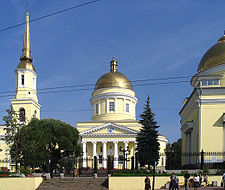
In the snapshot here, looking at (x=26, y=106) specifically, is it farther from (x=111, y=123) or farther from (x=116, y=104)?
(x=116, y=104)

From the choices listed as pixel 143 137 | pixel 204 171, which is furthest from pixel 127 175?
pixel 143 137

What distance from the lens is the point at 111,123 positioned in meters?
56.3

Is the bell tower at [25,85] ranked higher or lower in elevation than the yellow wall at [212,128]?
higher

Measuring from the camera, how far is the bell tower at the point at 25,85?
172 ft

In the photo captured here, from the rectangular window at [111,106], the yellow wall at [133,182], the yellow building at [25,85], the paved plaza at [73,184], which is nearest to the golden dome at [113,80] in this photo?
the rectangular window at [111,106]

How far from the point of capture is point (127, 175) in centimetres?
2339

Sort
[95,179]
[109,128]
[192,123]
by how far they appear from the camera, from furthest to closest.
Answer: [109,128]
[192,123]
[95,179]

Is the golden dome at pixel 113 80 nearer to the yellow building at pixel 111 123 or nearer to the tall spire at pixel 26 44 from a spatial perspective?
the yellow building at pixel 111 123

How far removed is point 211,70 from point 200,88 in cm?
465

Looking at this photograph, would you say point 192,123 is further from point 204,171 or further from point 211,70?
point 204,171

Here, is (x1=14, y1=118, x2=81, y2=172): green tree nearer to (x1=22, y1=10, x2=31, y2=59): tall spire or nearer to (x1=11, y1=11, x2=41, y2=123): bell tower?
(x1=11, y1=11, x2=41, y2=123): bell tower

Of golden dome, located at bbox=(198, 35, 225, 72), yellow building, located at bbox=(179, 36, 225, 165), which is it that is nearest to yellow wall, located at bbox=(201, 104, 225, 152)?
yellow building, located at bbox=(179, 36, 225, 165)

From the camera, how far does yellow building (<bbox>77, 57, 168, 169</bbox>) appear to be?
186ft

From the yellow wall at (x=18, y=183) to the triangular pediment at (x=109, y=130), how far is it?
107 feet
